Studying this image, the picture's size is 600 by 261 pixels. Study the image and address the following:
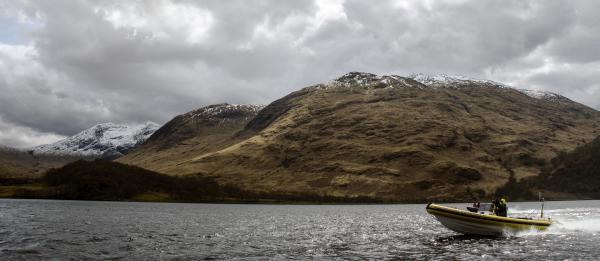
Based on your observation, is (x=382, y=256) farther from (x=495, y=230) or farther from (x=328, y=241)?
(x=495, y=230)

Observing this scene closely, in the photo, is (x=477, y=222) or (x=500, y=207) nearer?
(x=477, y=222)

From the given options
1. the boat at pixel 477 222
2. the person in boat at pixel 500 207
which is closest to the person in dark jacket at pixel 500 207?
the person in boat at pixel 500 207

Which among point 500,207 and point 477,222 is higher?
point 500,207

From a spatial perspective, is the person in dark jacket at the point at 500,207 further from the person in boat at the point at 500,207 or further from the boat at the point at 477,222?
the boat at the point at 477,222

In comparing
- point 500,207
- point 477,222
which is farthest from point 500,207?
point 477,222

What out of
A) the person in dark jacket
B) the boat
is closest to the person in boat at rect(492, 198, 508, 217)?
the person in dark jacket

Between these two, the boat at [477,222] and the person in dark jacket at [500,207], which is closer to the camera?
the boat at [477,222]

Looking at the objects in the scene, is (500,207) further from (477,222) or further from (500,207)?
(477,222)

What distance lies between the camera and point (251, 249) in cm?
4847

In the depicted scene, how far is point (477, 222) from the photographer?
183 feet

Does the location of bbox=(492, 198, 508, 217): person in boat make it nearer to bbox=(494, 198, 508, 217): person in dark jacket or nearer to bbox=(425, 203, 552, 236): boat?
bbox=(494, 198, 508, 217): person in dark jacket

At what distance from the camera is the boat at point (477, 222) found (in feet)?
182

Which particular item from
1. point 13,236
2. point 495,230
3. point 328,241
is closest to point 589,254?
point 495,230

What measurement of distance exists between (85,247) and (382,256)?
25198mm
